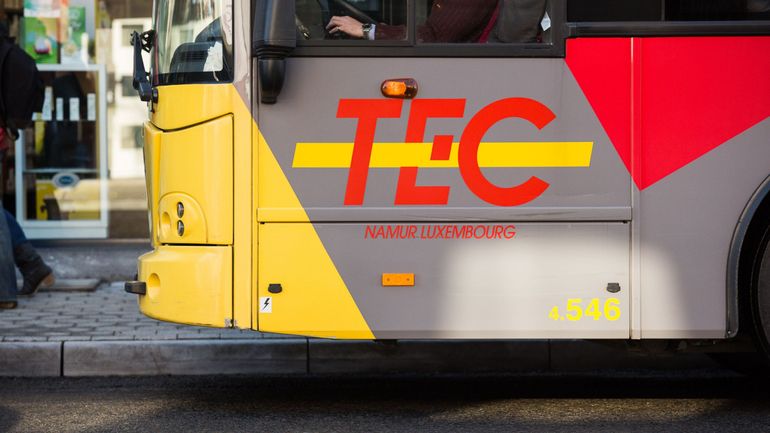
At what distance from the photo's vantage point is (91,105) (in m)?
11.2

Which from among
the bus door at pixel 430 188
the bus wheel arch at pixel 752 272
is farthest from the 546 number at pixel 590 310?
the bus wheel arch at pixel 752 272

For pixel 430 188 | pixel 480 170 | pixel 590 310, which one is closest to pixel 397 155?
pixel 430 188

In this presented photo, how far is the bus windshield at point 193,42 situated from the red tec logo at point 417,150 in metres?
0.57

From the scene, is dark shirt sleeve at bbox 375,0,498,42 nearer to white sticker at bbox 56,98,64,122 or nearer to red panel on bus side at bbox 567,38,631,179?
red panel on bus side at bbox 567,38,631,179

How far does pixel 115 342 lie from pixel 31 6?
4840mm

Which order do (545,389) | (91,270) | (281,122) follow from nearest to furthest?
(281,122) < (545,389) < (91,270)

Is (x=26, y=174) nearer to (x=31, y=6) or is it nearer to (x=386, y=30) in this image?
(x=31, y=6)

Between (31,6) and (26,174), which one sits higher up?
(31,6)

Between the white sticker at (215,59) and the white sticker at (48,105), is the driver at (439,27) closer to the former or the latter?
the white sticker at (215,59)

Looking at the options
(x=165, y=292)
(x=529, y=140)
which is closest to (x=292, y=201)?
(x=165, y=292)

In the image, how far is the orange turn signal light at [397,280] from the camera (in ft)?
18.2

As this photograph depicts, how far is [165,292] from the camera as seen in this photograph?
5652 mm

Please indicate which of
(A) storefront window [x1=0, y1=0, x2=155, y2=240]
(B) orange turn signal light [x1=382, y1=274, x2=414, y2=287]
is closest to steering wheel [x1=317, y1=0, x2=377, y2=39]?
(B) orange turn signal light [x1=382, y1=274, x2=414, y2=287]

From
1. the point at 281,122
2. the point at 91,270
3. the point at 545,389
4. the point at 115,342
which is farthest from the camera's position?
the point at 91,270
